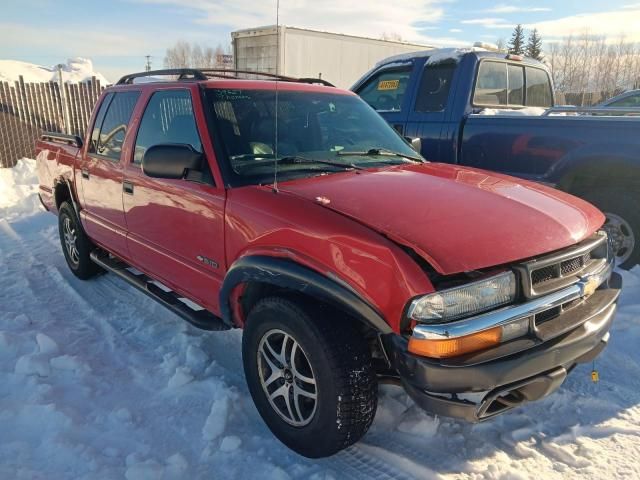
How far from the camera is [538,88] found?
6.42 metres

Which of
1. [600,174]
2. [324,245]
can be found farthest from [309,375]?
[600,174]

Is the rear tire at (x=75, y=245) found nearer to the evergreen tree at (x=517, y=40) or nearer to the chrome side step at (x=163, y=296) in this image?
the chrome side step at (x=163, y=296)

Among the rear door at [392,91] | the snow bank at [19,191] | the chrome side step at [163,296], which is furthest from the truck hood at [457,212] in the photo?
the snow bank at [19,191]

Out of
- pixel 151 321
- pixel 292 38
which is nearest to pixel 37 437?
pixel 151 321

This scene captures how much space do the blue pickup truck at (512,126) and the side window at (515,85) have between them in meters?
0.01

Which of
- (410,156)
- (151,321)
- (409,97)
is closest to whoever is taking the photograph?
(410,156)

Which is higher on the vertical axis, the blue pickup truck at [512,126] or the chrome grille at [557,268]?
the blue pickup truck at [512,126]

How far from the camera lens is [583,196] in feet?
14.9

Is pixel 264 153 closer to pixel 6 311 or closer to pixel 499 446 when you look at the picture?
pixel 499 446

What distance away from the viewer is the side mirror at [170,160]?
2.84 m

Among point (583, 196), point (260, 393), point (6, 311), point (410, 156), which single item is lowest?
point (6, 311)

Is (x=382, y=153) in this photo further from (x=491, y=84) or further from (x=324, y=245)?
(x=491, y=84)

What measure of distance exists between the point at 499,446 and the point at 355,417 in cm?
87

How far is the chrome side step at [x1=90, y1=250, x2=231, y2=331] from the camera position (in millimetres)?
3197
